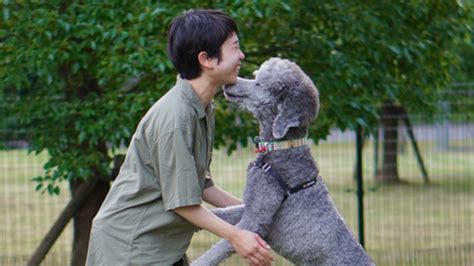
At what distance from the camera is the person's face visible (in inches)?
135

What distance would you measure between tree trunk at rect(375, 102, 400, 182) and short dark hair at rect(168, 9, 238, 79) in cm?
435

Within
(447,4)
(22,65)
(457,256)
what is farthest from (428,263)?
(22,65)

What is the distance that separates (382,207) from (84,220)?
4245 millimetres

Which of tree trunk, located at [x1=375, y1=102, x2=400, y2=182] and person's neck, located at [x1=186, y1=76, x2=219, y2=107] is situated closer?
person's neck, located at [x1=186, y1=76, x2=219, y2=107]

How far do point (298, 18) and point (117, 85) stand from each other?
1.22m

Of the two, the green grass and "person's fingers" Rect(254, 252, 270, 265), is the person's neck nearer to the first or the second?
"person's fingers" Rect(254, 252, 270, 265)

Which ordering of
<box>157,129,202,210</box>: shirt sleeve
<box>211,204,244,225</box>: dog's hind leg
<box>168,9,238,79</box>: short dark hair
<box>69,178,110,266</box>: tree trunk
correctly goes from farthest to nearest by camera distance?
<box>69,178,110,266</box>: tree trunk < <box>211,204,244,225</box>: dog's hind leg < <box>168,9,238,79</box>: short dark hair < <box>157,129,202,210</box>: shirt sleeve

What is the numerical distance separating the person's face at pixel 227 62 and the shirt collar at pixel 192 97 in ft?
0.36

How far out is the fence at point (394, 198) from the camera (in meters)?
8.25

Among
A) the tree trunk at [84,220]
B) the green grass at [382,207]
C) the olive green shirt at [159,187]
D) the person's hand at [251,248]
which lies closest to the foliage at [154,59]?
the tree trunk at [84,220]

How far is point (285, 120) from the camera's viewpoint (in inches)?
139

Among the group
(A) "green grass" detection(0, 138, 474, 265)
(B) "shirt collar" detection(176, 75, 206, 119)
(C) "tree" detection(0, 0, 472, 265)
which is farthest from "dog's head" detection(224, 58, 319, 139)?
(A) "green grass" detection(0, 138, 474, 265)

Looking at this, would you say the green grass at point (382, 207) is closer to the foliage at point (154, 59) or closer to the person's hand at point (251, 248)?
the foliage at point (154, 59)

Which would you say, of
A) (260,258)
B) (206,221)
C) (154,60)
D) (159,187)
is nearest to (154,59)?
(154,60)
